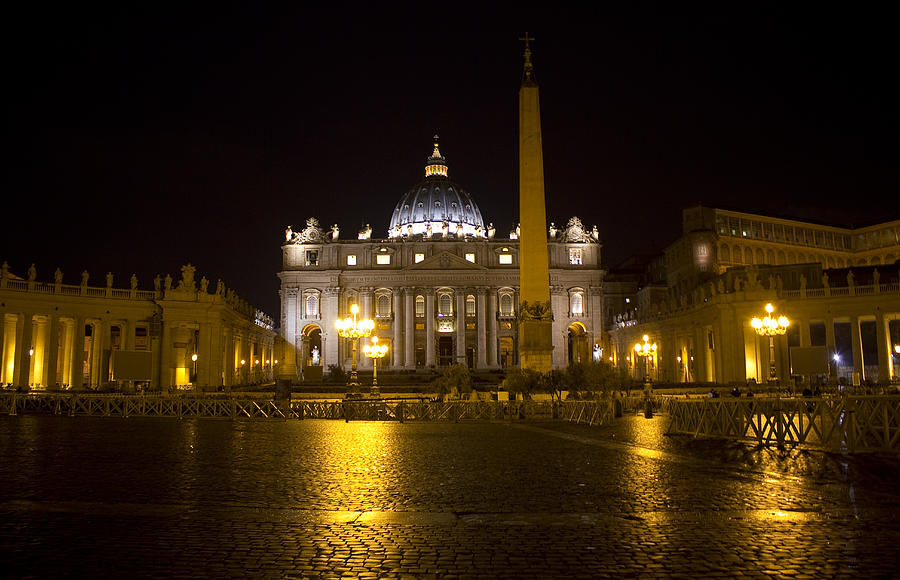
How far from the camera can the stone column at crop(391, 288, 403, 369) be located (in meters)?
78.4

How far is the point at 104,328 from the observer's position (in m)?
44.2

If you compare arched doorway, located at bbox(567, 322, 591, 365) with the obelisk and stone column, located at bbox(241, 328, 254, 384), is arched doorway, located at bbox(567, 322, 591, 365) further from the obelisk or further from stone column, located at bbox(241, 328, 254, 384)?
the obelisk

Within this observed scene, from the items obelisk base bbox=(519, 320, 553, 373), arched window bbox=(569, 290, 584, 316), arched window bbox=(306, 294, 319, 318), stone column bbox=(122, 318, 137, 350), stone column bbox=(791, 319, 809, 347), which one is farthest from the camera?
arched window bbox=(569, 290, 584, 316)

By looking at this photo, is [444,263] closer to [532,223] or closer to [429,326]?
[429,326]

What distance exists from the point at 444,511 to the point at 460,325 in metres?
70.4

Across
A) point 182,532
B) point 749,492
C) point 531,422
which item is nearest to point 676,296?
point 531,422

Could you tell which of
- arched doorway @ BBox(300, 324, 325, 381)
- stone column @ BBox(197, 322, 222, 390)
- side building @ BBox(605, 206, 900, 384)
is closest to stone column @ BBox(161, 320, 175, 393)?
stone column @ BBox(197, 322, 222, 390)

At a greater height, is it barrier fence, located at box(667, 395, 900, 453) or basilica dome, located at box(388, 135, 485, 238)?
basilica dome, located at box(388, 135, 485, 238)

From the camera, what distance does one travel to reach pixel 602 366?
26672 mm

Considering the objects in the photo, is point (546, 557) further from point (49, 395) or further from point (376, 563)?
point (49, 395)

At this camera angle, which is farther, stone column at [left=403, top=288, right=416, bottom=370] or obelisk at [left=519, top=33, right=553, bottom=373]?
stone column at [left=403, top=288, right=416, bottom=370]

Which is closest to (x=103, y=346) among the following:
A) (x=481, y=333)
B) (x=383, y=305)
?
(x=383, y=305)

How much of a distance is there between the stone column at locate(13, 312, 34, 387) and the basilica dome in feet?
195

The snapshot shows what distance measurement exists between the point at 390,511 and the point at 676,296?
2439 inches
